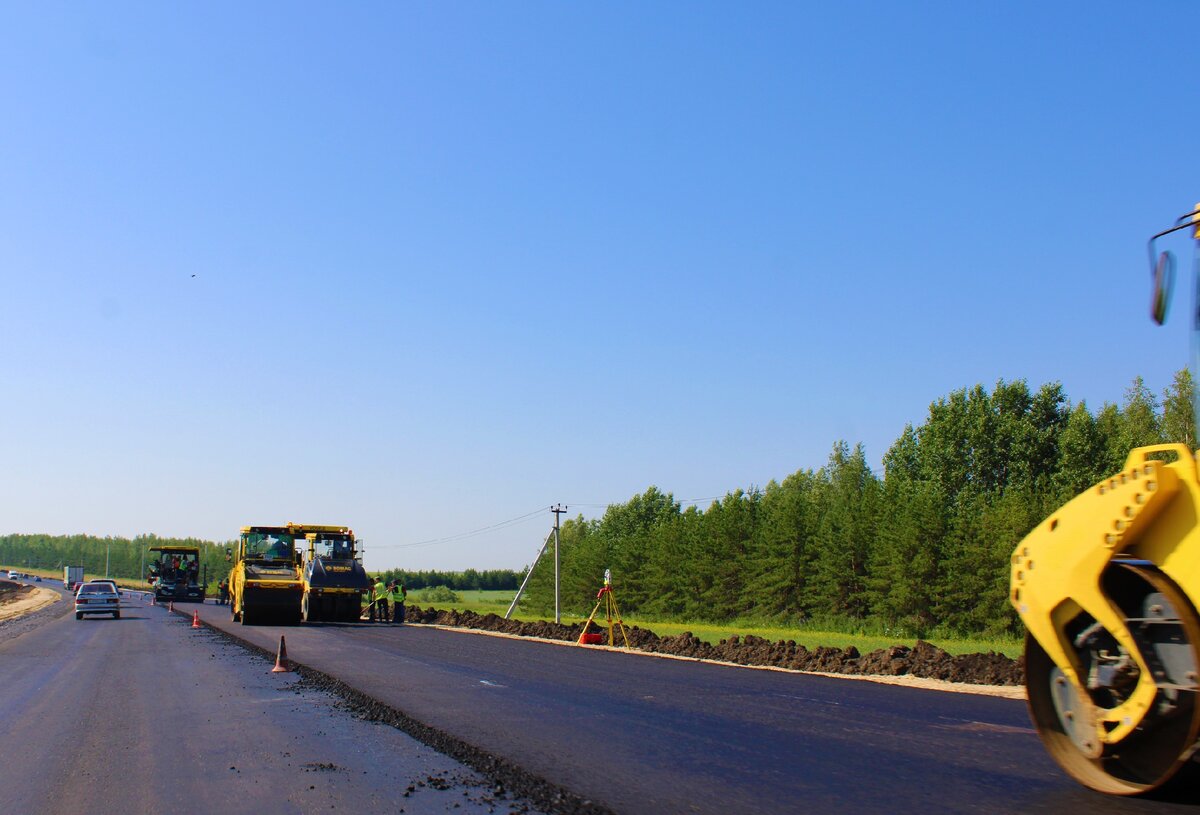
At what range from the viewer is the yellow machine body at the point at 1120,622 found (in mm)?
6316

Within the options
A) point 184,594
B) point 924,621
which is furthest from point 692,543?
point 184,594

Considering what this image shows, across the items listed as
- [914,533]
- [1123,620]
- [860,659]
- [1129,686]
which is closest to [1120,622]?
[1123,620]

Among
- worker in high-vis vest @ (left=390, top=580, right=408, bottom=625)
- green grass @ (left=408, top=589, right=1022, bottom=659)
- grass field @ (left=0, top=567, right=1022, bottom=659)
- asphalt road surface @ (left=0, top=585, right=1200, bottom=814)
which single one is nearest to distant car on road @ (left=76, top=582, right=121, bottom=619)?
worker in high-vis vest @ (left=390, top=580, right=408, bottom=625)

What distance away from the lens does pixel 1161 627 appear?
6.44 meters

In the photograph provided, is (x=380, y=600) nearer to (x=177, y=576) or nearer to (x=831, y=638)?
(x=831, y=638)

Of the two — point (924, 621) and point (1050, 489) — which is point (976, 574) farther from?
point (1050, 489)

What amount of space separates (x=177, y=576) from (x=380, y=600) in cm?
Answer: 3403

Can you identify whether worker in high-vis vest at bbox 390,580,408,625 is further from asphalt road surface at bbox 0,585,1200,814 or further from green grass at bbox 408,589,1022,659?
asphalt road surface at bbox 0,585,1200,814

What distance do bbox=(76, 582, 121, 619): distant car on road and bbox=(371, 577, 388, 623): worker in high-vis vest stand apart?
1151 centimetres

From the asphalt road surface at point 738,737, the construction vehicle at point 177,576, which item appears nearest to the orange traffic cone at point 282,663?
the asphalt road surface at point 738,737

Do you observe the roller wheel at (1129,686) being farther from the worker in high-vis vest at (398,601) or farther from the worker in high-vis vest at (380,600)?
the worker in high-vis vest at (380,600)

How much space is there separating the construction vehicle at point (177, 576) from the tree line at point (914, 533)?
27.0m

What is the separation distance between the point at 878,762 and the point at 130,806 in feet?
20.4

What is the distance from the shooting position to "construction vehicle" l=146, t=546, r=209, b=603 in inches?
2613
